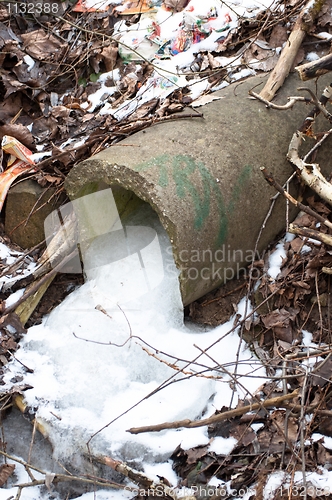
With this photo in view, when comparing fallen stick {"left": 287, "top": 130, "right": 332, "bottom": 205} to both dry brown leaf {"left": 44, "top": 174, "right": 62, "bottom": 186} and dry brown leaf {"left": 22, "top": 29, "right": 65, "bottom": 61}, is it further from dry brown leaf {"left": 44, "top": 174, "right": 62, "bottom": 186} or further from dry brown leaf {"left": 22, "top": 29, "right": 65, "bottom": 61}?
dry brown leaf {"left": 22, "top": 29, "right": 65, "bottom": 61}

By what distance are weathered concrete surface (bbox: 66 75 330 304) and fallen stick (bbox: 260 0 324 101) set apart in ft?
0.30

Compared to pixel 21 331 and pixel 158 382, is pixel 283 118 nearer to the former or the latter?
pixel 158 382

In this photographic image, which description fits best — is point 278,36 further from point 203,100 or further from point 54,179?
point 54,179

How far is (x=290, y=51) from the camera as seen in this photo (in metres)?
3.71

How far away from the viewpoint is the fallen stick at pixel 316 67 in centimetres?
300

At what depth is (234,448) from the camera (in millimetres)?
2840

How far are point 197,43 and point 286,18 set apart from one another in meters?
0.77

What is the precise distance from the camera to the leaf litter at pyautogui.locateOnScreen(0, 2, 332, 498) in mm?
2775

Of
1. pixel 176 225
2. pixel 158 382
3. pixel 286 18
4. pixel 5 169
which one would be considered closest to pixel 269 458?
pixel 158 382

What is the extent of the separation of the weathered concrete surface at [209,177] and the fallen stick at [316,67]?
0.48m

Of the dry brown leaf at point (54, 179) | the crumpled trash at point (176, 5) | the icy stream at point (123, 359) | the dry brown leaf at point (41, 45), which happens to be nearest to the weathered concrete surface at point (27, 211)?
the dry brown leaf at point (54, 179)

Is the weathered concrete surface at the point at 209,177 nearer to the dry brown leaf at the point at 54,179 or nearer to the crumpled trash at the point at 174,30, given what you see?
the dry brown leaf at the point at 54,179

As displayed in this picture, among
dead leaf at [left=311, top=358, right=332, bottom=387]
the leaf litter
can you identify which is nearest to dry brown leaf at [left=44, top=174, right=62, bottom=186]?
the leaf litter

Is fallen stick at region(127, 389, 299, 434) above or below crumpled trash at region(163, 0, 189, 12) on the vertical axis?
below
